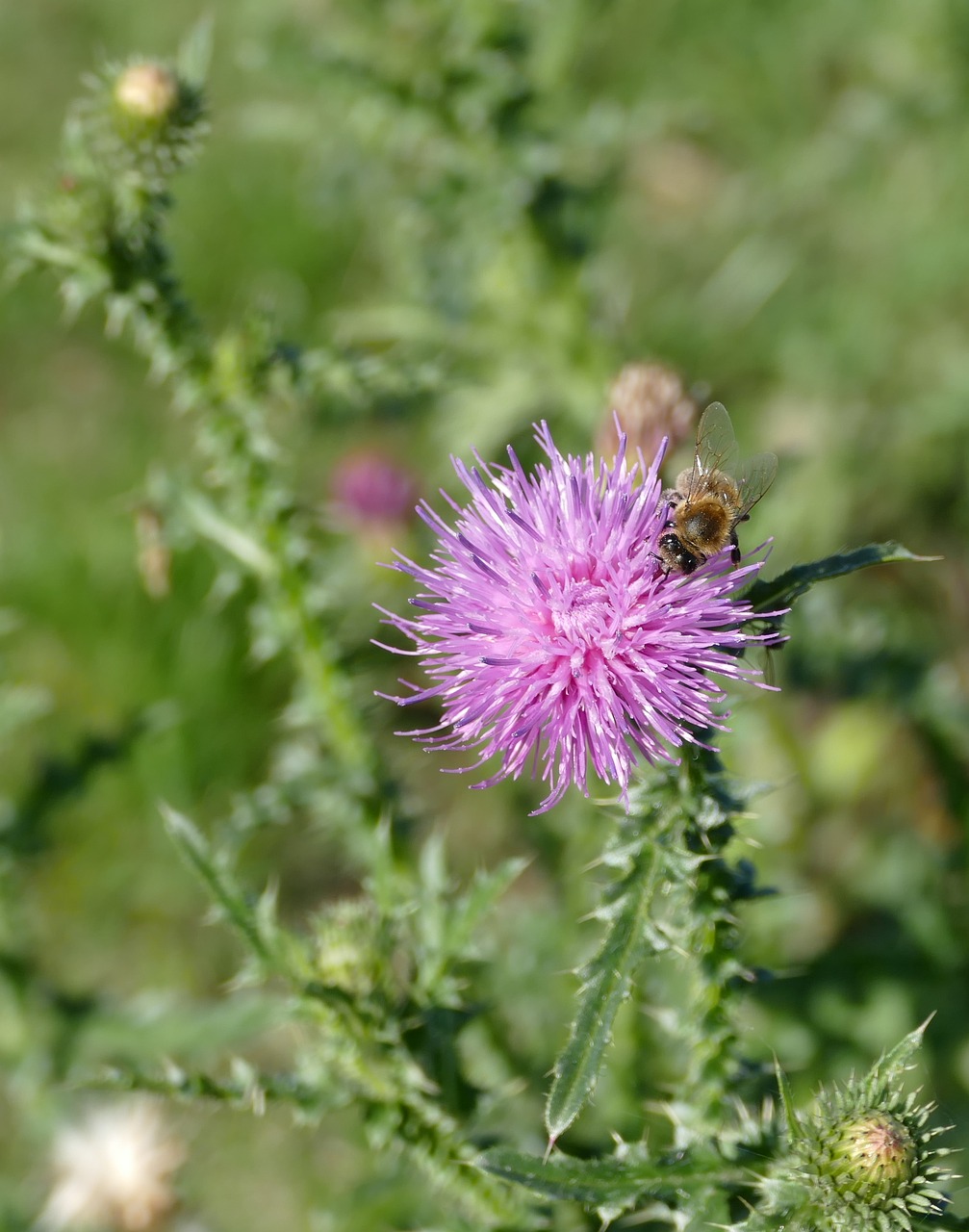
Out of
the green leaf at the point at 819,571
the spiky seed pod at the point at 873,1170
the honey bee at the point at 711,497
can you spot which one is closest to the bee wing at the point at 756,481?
the honey bee at the point at 711,497

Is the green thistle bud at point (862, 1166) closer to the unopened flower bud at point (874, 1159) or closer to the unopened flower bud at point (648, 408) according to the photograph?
the unopened flower bud at point (874, 1159)

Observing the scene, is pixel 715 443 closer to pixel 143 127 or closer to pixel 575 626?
pixel 575 626

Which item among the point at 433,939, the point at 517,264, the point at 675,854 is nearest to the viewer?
the point at 675,854

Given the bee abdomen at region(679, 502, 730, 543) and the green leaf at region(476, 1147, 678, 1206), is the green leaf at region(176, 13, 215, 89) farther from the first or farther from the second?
the green leaf at region(476, 1147, 678, 1206)

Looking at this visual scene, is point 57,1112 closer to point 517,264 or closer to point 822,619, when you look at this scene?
point 822,619

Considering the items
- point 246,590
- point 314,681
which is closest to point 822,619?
point 314,681

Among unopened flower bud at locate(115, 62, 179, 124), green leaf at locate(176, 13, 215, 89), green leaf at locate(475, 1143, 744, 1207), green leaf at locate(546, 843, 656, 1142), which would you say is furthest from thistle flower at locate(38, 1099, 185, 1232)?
green leaf at locate(176, 13, 215, 89)
